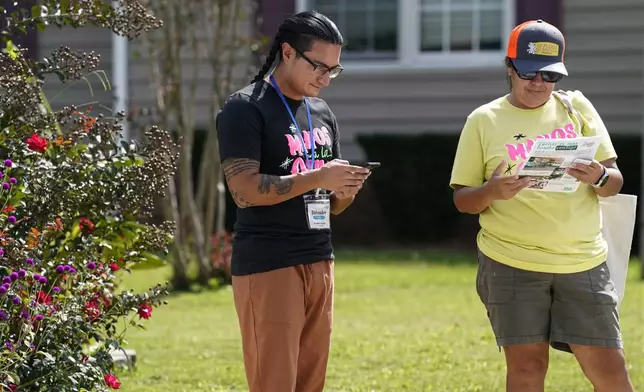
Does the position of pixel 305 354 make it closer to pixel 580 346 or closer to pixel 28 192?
pixel 580 346

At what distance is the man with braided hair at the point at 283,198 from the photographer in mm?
3924

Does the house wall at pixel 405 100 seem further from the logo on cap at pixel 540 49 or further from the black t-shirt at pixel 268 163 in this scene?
the black t-shirt at pixel 268 163

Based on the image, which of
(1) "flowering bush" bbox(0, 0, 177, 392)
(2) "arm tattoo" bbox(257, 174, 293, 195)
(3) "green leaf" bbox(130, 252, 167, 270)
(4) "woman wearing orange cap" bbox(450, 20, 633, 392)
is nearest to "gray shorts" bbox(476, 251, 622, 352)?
(4) "woman wearing orange cap" bbox(450, 20, 633, 392)

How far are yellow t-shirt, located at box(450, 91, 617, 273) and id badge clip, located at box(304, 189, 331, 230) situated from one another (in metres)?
0.61

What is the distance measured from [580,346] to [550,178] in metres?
0.64

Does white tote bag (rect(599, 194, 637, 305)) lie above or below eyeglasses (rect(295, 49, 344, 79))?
below

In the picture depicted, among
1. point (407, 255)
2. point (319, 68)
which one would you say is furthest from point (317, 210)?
point (407, 255)

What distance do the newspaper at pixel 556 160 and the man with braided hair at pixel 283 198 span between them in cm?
64

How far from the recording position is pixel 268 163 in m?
4.01

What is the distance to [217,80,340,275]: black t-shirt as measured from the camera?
394 cm

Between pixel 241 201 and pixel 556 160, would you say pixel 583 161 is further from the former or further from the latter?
pixel 241 201

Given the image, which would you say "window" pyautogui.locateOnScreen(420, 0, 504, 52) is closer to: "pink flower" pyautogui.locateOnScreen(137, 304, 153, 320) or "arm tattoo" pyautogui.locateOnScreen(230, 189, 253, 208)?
"pink flower" pyautogui.locateOnScreen(137, 304, 153, 320)

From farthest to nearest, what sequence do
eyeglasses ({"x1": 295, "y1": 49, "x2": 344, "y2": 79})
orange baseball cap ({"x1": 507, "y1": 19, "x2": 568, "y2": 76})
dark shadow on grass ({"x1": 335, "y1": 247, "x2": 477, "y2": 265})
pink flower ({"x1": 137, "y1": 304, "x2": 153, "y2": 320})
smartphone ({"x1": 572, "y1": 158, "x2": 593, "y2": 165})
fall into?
dark shadow on grass ({"x1": 335, "y1": 247, "x2": 477, "y2": 265}) → pink flower ({"x1": 137, "y1": 304, "x2": 153, "y2": 320}) → orange baseball cap ({"x1": 507, "y1": 19, "x2": 568, "y2": 76}) → smartphone ({"x1": 572, "y1": 158, "x2": 593, "y2": 165}) → eyeglasses ({"x1": 295, "y1": 49, "x2": 344, "y2": 79})

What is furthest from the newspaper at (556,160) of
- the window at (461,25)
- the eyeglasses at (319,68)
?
the window at (461,25)
